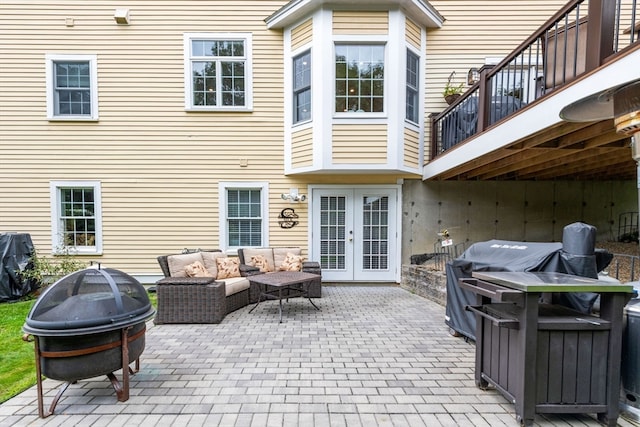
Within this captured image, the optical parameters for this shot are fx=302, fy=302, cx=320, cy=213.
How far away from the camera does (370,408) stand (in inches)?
96.0

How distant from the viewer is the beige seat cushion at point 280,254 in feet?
19.9

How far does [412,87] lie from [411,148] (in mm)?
1320

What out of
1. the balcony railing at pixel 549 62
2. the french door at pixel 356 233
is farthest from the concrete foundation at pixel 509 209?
the balcony railing at pixel 549 62

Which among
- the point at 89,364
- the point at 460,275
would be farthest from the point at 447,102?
the point at 89,364

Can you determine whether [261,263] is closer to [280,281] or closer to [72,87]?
[280,281]

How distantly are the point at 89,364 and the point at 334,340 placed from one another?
2.47 m

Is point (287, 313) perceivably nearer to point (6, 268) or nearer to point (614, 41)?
point (614, 41)

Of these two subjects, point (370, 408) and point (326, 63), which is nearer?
point (370, 408)

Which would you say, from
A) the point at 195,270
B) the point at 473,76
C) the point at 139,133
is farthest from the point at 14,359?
the point at 473,76

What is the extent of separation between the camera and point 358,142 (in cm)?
606

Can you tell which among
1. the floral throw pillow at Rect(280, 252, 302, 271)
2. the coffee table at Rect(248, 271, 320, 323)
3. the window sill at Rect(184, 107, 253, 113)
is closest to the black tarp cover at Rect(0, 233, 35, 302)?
the window sill at Rect(184, 107, 253, 113)

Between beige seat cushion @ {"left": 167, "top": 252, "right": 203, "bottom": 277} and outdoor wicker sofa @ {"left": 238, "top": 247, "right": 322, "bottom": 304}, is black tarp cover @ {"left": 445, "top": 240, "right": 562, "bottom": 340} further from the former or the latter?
beige seat cushion @ {"left": 167, "top": 252, "right": 203, "bottom": 277}

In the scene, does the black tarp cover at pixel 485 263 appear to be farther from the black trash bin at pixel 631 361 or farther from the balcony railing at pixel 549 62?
the balcony railing at pixel 549 62

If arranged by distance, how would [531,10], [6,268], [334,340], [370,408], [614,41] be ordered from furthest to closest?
[531,10], [6,268], [334,340], [614,41], [370,408]
